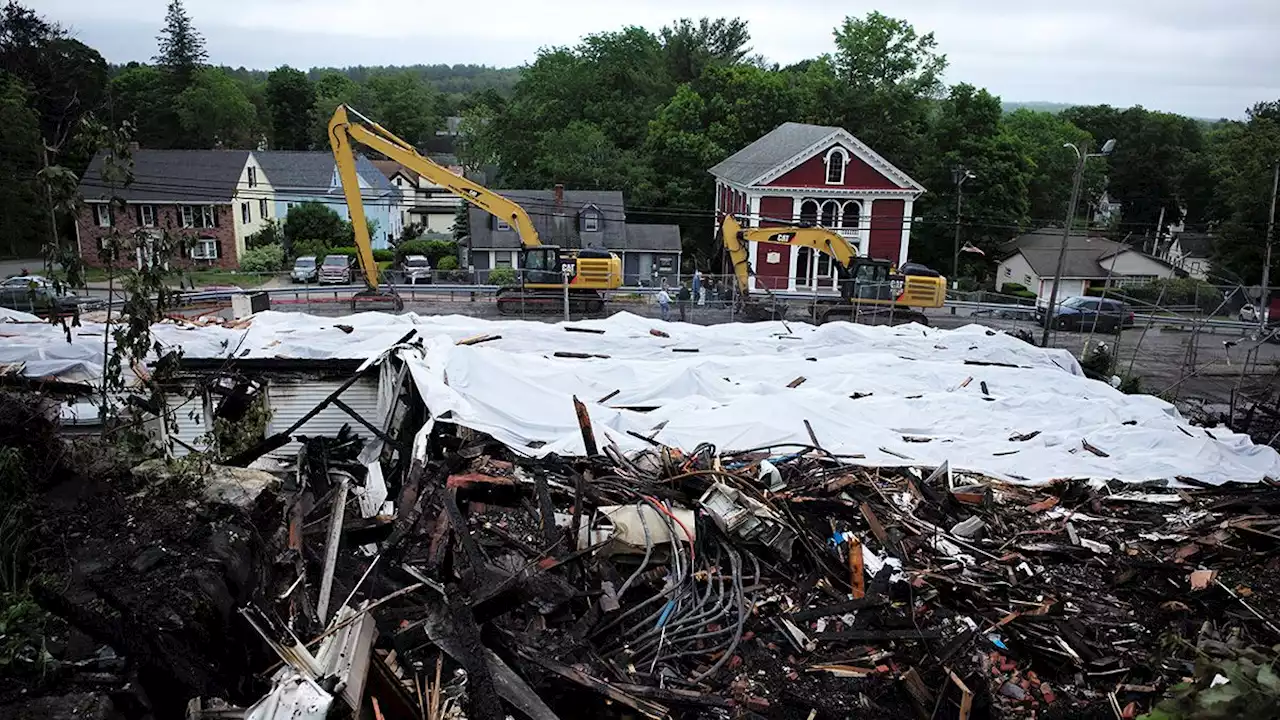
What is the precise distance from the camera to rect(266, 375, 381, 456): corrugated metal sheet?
12016 mm

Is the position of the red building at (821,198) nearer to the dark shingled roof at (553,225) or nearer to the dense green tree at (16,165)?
the dark shingled roof at (553,225)

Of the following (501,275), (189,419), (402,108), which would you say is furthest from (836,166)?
(402,108)

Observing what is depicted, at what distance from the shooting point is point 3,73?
133ft

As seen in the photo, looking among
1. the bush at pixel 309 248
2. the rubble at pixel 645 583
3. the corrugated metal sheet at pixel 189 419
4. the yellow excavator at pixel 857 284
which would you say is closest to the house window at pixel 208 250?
the bush at pixel 309 248

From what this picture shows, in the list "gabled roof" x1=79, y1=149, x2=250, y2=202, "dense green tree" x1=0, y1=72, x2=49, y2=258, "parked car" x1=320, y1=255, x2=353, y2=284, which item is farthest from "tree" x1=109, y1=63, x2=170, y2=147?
"parked car" x1=320, y1=255, x2=353, y2=284

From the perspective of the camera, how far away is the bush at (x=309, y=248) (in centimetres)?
3934

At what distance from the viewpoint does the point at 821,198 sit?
3628 cm

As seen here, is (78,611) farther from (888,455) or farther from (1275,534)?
(1275,534)

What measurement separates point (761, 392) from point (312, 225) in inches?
1342

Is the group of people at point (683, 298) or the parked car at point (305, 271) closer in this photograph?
the group of people at point (683, 298)

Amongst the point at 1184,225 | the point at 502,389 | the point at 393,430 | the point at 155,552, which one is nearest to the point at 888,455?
the point at 502,389

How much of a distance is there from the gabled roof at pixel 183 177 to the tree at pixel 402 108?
29.0 metres

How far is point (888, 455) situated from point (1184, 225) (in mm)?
56370

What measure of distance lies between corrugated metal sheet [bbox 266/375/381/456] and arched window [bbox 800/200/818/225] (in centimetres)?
2704
